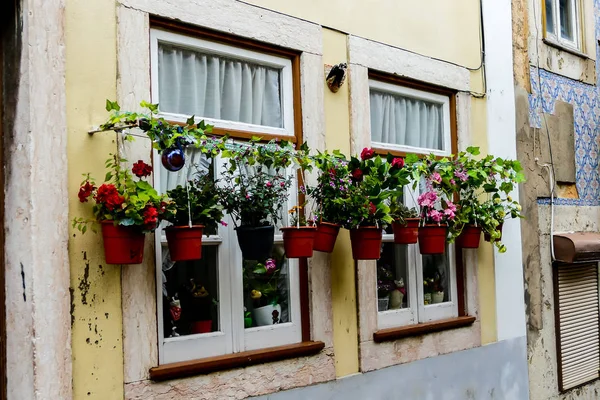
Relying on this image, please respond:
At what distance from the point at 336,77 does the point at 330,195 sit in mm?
913

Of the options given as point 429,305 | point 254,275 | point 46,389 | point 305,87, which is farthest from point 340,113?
point 46,389

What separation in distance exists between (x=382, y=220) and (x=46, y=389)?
2.27m

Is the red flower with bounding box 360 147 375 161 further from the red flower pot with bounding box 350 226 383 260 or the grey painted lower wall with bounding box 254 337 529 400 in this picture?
the grey painted lower wall with bounding box 254 337 529 400

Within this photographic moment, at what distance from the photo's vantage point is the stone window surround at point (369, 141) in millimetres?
5109

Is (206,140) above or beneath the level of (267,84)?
beneath

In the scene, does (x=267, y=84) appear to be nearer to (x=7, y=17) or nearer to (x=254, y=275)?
(x=254, y=275)

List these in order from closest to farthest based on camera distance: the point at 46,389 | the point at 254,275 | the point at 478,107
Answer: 1. the point at 46,389
2. the point at 254,275
3. the point at 478,107

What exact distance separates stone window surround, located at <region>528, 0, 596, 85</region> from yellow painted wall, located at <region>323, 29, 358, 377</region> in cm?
278

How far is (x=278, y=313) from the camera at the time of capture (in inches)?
182

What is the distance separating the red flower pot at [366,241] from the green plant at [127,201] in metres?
1.48

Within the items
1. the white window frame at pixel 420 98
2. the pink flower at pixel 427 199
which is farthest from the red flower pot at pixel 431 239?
the white window frame at pixel 420 98

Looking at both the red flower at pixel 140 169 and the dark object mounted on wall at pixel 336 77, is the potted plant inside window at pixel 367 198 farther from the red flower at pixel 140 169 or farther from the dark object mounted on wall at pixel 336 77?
the red flower at pixel 140 169

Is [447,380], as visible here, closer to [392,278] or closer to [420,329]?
[420,329]

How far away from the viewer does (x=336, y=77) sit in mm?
4965
